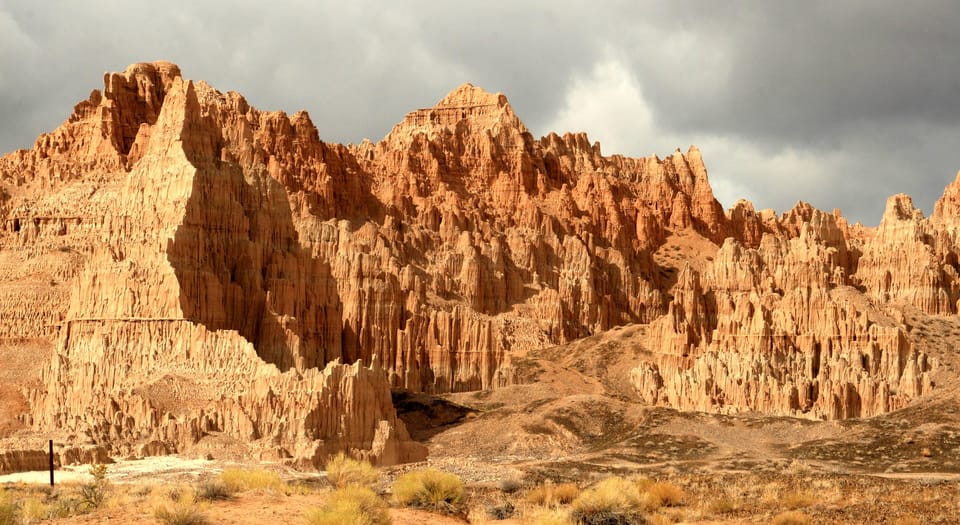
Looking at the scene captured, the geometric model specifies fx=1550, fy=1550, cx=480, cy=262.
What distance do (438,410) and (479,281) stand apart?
128ft

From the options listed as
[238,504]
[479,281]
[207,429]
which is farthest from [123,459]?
[479,281]

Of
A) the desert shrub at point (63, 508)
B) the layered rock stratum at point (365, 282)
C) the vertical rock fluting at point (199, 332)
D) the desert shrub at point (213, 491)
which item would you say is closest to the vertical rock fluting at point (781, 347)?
the layered rock stratum at point (365, 282)

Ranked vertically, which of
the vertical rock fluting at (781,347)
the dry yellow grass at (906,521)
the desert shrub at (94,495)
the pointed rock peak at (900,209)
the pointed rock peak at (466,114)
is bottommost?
the dry yellow grass at (906,521)

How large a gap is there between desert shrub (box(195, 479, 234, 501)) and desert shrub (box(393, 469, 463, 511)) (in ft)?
15.3

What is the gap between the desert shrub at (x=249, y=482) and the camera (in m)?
43.5

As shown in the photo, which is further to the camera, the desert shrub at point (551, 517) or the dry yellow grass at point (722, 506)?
the dry yellow grass at point (722, 506)

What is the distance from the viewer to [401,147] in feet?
543

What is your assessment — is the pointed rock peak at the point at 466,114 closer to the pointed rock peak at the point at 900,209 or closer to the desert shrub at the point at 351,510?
the pointed rock peak at the point at 900,209

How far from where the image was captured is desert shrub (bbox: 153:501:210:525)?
34.9m

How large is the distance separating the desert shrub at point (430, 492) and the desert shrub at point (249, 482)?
12.5 feet

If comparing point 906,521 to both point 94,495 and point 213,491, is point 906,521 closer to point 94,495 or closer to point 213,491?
point 213,491

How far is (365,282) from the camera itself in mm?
124750

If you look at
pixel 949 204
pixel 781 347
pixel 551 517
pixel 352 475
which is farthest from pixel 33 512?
pixel 949 204

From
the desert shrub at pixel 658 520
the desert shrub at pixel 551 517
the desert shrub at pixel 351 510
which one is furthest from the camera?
the desert shrub at pixel 658 520
